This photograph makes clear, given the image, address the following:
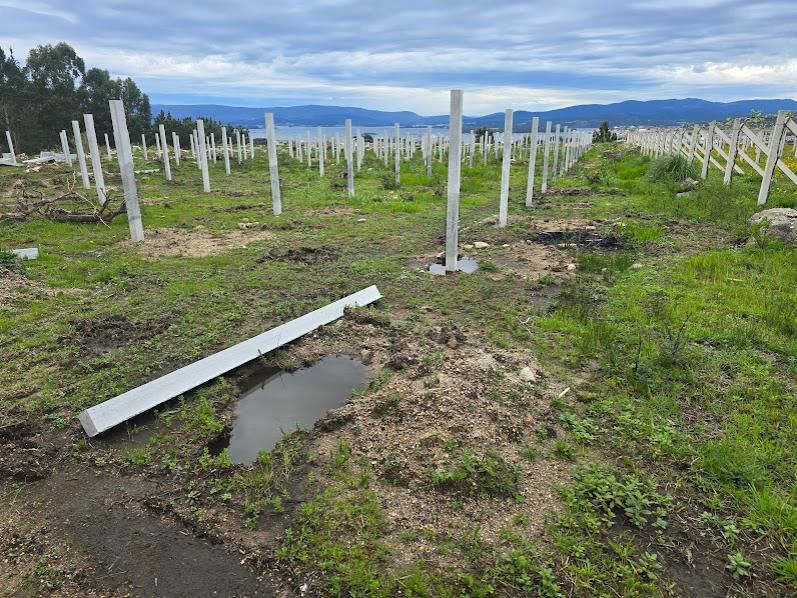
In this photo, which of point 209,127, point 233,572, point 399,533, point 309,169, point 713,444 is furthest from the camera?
point 209,127

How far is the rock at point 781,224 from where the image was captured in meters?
A: 7.61

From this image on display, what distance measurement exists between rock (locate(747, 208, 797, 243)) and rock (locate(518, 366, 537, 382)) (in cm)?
608

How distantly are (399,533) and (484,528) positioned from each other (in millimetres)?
450

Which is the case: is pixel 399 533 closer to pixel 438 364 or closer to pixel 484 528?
pixel 484 528

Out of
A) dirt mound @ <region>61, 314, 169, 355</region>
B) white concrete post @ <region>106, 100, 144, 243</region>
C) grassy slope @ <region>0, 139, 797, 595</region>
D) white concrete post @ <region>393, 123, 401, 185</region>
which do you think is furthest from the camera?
white concrete post @ <region>393, 123, 401, 185</region>

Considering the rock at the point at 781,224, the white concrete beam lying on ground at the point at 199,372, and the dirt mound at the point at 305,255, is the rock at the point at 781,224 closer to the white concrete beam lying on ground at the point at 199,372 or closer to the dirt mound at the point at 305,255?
the white concrete beam lying on ground at the point at 199,372

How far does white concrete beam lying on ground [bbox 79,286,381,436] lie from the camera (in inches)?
137

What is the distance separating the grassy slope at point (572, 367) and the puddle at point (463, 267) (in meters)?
0.38

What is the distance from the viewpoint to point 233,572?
242 cm

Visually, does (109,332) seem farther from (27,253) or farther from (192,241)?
(192,241)

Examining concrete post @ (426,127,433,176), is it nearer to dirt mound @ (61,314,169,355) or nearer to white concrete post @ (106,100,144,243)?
white concrete post @ (106,100,144,243)

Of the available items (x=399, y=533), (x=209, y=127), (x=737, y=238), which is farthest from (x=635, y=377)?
(x=209, y=127)

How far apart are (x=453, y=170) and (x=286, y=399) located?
4256mm

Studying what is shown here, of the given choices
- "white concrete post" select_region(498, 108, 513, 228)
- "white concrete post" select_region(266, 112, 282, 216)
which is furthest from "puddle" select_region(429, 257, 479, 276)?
"white concrete post" select_region(266, 112, 282, 216)
